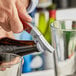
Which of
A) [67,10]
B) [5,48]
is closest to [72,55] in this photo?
[5,48]

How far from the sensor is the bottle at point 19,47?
445mm

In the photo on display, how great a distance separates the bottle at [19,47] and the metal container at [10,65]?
61mm

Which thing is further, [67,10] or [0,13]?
[67,10]

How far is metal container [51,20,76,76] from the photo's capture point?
414 millimetres

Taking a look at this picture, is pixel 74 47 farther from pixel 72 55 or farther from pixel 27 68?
pixel 27 68

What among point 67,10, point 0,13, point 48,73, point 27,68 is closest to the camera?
point 0,13

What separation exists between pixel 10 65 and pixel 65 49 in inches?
4.2

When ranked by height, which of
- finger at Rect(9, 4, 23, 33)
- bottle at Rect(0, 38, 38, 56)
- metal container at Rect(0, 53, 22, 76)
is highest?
finger at Rect(9, 4, 23, 33)

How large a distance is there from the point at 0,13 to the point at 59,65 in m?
0.13

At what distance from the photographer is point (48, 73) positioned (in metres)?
0.56

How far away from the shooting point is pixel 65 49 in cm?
42

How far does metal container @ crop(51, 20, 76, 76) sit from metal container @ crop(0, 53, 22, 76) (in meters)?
0.08

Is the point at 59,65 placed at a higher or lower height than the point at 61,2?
lower

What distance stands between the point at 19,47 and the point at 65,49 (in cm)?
8
